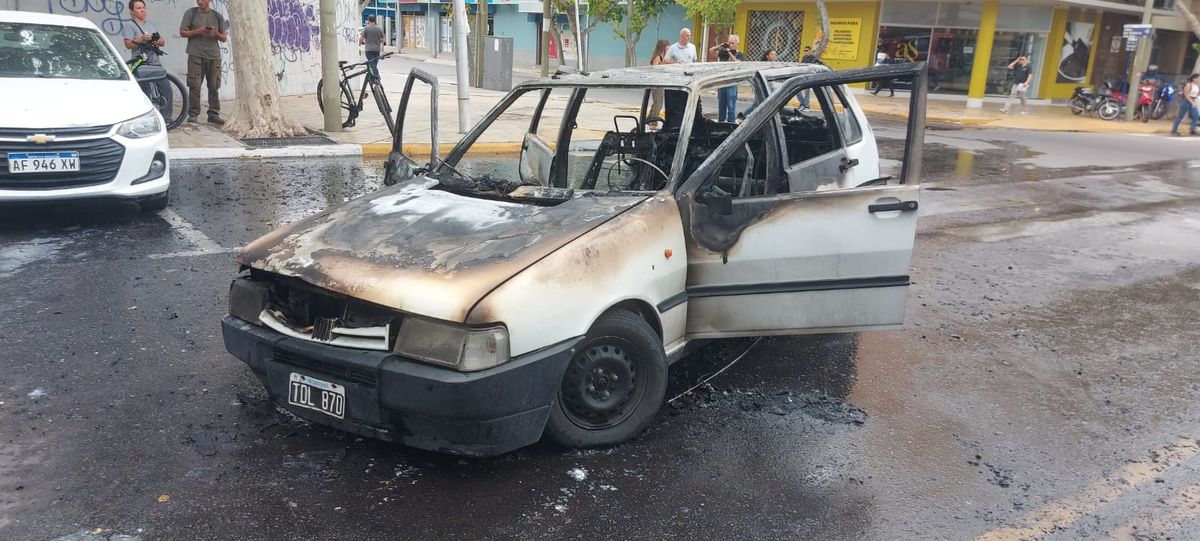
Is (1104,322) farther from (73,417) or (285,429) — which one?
(73,417)

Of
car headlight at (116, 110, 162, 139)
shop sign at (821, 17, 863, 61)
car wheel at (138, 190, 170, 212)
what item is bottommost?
car wheel at (138, 190, 170, 212)

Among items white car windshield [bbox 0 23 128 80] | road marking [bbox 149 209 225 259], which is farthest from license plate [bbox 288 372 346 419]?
white car windshield [bbox 0 23 128 80]

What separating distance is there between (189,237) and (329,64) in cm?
612

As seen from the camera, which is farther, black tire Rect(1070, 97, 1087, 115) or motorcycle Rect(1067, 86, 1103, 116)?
black tire Rect(1070, 97, 1087, 115)

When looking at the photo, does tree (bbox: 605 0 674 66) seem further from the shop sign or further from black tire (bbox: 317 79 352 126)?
black tire (bbox: 317 79 352 126)

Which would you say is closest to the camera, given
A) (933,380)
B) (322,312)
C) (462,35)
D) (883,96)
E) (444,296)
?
(444,296)

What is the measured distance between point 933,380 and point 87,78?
720 cm

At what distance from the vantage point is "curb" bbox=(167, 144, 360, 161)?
33.6 ft

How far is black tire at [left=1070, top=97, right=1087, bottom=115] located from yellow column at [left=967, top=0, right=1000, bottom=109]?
2.50 metres

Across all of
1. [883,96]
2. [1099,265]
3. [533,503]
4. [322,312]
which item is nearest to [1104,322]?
[1099,265]

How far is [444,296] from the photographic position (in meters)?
3.11

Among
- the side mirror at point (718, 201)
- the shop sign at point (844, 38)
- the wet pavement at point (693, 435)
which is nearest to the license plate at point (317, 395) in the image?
the wet pavement at point (693, 435)

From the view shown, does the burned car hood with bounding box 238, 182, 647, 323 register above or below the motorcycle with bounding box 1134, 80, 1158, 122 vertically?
below

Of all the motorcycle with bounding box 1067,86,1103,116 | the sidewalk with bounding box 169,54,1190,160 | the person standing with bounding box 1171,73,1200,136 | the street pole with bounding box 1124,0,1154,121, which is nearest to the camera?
the sidewalk with bounding box 169,54,1190,160
